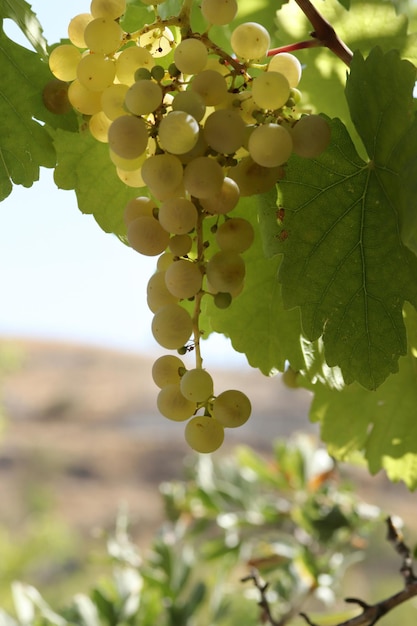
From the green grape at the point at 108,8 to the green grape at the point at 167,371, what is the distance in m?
0.15

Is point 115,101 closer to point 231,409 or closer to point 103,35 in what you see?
point 103,35

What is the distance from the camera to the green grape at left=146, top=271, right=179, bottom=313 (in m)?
0.35

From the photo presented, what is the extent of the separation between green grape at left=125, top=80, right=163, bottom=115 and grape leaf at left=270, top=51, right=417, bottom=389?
7 centimetres

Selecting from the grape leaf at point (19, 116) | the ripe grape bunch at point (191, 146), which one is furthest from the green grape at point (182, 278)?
the grape leaf at point (19, 116)

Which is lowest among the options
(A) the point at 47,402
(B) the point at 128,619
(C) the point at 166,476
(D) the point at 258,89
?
(B) the point at 128,619

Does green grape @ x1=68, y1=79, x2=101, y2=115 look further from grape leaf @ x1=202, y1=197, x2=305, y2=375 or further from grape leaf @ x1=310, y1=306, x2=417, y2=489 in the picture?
grape leaf @ x1=310, y1=306, x2=417, y2=489

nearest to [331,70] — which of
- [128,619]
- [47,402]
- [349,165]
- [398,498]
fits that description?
[349,165]

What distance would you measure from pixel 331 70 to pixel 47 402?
15.2 feet

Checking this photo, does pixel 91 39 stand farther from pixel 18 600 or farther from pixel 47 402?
pixel 47 402

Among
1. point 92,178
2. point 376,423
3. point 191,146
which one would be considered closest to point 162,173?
point 191,146

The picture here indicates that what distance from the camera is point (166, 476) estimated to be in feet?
14.2

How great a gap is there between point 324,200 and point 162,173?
81mm

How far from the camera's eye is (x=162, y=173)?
318 mm

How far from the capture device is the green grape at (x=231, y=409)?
324 mm
